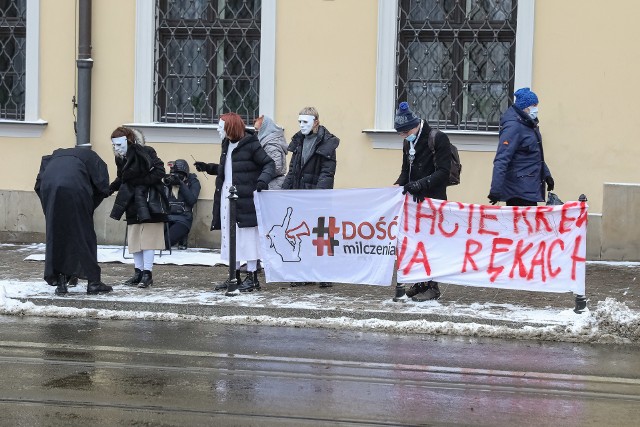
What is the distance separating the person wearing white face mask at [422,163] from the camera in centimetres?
1063

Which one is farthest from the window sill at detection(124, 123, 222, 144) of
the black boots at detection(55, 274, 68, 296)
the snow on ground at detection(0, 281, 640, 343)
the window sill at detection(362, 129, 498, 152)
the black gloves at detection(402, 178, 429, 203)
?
the black gloves at detection(402, 178, 429, 203)

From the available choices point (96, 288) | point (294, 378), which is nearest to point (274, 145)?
point (96, 288)

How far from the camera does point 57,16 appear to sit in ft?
49.9

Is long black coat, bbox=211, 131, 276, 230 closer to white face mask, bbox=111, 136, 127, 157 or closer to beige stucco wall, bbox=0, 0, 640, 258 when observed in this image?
white face mask, bbox=111, 136, 127, 157

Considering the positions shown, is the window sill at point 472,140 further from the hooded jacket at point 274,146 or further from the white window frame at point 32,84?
the white window frame at point 32,84

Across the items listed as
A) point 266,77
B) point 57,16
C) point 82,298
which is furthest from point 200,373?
point 57,16

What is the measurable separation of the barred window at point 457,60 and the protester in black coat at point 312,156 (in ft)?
9.05

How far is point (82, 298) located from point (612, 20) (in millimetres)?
7025

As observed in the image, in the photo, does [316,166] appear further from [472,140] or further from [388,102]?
[472,140]

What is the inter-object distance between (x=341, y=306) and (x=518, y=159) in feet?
7.17

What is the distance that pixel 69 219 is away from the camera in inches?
428

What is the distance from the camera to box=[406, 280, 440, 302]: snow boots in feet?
35.5

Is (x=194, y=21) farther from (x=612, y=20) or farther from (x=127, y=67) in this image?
(x=612, y=20)

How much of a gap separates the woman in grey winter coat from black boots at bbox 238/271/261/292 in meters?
1.30
